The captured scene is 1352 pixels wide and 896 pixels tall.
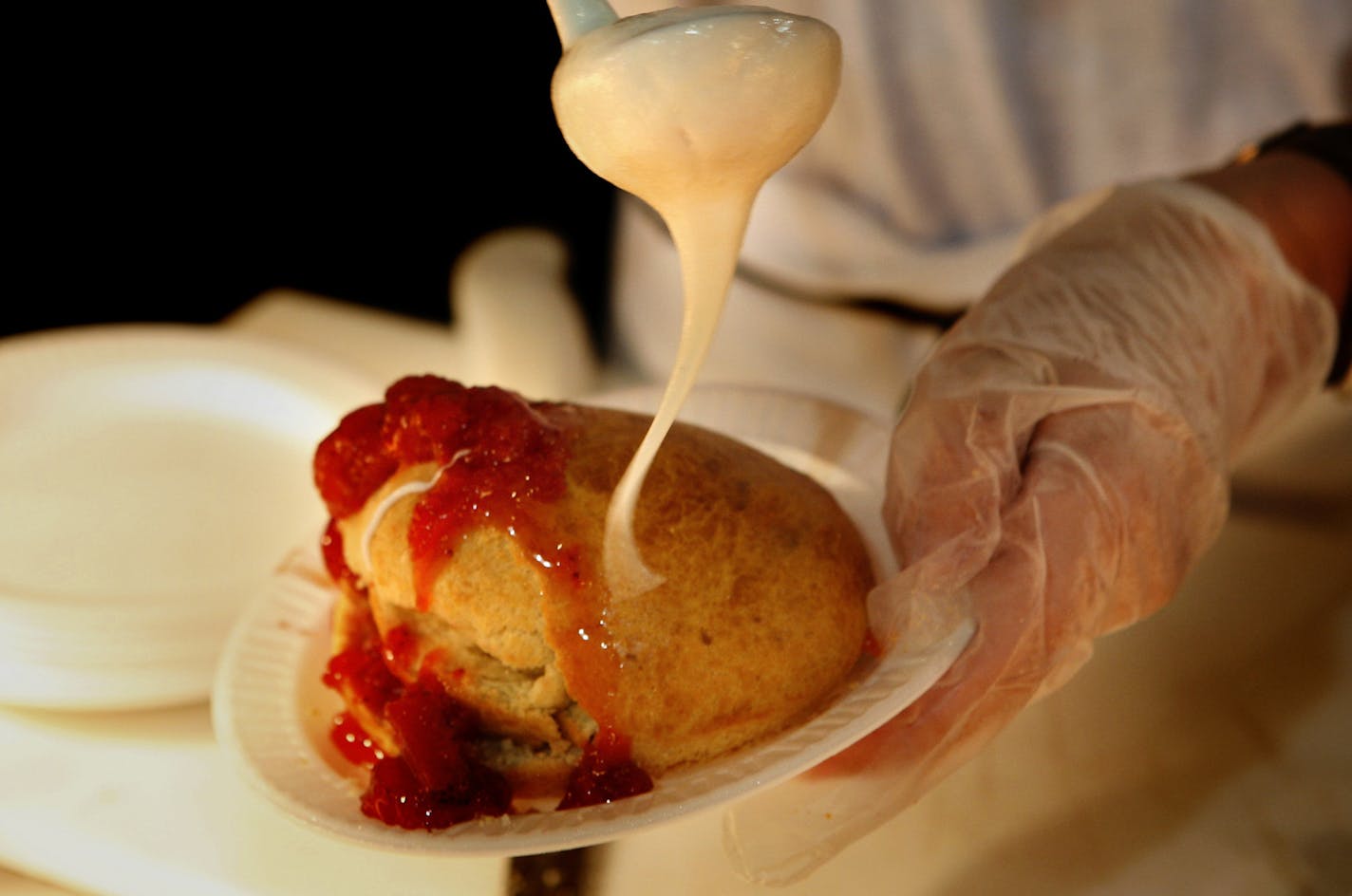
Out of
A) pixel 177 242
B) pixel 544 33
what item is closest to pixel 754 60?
pixel 544 33

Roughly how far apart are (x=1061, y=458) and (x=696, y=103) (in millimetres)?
485

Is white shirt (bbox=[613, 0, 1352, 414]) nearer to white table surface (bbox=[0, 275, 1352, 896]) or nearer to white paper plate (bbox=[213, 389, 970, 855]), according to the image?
white paper plate (bbox=[213, 389, 970, 855])

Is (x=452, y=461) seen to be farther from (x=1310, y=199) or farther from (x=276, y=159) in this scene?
(x=276, y=159)

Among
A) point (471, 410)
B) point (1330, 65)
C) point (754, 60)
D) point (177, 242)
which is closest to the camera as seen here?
point (754, 60)

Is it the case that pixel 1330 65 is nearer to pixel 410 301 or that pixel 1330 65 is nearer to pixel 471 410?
pixel 471 410

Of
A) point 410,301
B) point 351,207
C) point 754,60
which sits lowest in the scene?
point 410,301

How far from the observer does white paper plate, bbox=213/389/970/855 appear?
0.78 metres

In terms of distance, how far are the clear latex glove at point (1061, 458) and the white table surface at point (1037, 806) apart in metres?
0.10

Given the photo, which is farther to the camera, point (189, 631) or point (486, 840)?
point (189, 631)

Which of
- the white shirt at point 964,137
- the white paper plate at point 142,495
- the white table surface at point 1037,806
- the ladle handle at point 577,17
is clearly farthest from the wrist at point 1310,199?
the white paper plate at point 142,495

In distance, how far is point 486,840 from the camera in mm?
767

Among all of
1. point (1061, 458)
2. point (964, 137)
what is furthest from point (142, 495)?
point (964, 137)

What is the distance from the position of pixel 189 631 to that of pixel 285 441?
38 cm

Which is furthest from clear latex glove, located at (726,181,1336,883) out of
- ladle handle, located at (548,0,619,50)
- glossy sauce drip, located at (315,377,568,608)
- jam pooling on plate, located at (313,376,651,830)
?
ladle handle, located at (548,0,619,50)
